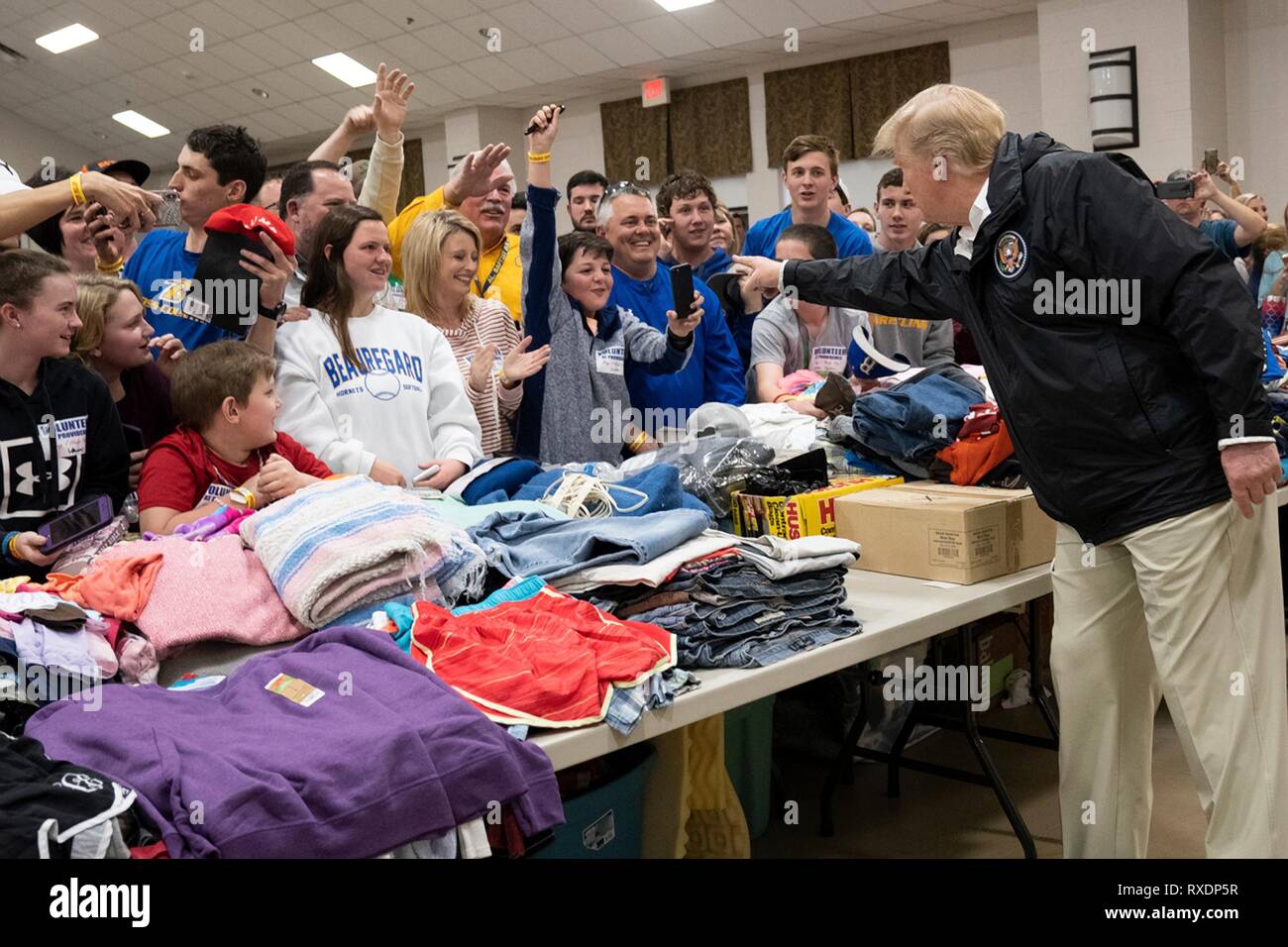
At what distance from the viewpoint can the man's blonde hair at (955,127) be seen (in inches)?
87.7

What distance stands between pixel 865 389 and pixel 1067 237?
1568 mm

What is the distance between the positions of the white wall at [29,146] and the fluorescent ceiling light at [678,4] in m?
8.32

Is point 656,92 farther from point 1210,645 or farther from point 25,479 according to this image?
point 1210,645

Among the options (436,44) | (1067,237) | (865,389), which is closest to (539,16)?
(436,44)

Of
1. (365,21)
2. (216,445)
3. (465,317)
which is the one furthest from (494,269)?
(365,21)

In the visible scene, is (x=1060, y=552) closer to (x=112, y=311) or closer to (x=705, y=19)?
(x=112, y=311)

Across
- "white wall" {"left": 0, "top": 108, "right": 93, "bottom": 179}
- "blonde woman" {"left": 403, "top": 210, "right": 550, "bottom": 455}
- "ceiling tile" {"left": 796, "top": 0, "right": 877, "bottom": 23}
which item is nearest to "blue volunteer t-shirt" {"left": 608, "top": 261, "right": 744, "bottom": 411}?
"blonde woman" {"left": 403, "top": 210, "right": 550, "bottom": 455}

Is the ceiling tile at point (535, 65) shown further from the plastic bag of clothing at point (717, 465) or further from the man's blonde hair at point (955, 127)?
the man's blonde hair at point (955, 127)

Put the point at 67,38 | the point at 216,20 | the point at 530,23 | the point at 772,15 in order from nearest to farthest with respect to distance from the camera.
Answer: the point at 772,15, the point at 530,23, the point at 216,20, the point at 67,38

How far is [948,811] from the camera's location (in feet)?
10.5

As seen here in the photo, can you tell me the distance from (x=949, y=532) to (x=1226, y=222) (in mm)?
4193

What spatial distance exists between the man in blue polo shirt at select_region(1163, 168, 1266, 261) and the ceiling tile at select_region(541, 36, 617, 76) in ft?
19.6

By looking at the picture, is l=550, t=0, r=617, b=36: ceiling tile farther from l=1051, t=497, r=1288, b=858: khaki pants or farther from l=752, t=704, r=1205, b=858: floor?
l=1051, t=497, r=1288, b=858: khaki pants

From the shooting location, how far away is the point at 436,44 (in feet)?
34.9
